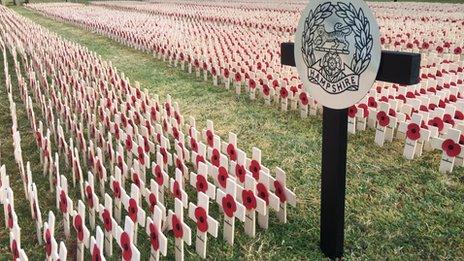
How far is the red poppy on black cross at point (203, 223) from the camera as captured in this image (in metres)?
3.77

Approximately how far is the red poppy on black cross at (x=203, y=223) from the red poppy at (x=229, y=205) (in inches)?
10.7

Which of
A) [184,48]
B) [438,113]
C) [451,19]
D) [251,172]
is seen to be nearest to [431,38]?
[451,19]

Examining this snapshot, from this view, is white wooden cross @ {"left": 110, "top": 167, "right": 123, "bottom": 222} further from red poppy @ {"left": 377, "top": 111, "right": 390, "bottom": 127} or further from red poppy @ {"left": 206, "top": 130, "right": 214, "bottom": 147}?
red poppy @ {"left": 377, "top": 111, "right": 390, "bottom": 127}

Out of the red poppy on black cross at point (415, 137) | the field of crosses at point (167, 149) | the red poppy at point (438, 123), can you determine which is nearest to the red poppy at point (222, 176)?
the field of crosses at point (167, 149)

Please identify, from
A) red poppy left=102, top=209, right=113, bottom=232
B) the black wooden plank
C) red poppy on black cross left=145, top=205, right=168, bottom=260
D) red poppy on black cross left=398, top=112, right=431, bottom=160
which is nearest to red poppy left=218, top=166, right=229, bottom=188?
red poppy on black cross left=145, top=205, right=168, bottom=260

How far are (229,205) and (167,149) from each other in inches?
82.5

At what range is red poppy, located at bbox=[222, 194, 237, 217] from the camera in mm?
3992

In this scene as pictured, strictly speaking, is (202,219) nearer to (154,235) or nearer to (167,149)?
(154,235)

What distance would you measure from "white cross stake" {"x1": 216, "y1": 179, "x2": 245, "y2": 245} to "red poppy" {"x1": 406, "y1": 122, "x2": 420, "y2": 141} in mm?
2955

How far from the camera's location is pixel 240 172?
4.78 m

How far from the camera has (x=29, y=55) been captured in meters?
14.3

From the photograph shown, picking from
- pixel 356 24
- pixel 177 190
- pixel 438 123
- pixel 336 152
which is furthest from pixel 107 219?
pixel 438 123

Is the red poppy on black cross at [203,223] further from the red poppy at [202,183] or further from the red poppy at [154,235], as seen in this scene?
the red poppy at [202,183]

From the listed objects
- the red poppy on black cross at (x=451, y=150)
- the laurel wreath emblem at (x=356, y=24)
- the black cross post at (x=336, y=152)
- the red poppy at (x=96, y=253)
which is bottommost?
the red poppy on black cross at (x=451, y=150)
